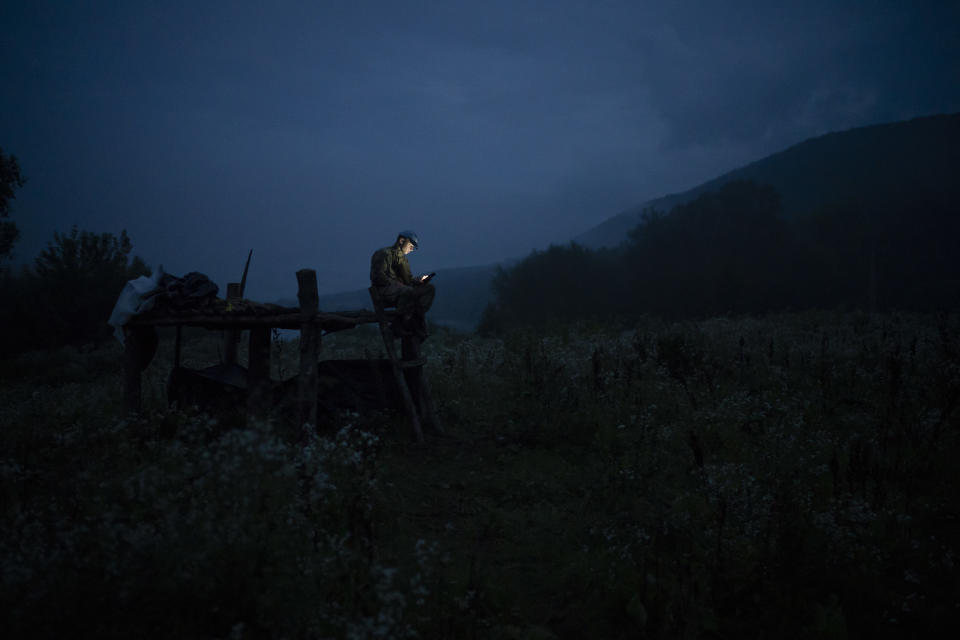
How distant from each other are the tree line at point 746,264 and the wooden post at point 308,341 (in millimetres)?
31344

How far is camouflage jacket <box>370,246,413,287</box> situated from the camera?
326 inches

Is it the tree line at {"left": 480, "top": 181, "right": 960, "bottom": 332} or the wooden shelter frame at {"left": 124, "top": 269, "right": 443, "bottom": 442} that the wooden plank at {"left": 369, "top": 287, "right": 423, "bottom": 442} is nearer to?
the wooden shelter frame at {"left": 124, "top": 269, "right": 443, "bottom": 442}

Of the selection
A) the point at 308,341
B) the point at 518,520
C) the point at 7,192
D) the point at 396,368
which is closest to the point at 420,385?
the point at 396,368

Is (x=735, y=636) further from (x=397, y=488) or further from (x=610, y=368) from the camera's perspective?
(x=610, y=368)

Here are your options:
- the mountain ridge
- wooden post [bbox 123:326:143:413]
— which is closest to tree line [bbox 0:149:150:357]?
wooden post [bbox 123:326:143:413]

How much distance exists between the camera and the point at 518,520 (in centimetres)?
532

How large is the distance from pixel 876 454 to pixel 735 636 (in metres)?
3.81

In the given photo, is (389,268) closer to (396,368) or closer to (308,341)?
(396,368)

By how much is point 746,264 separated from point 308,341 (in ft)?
140

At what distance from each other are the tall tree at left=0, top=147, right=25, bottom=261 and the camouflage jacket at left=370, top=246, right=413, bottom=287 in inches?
805

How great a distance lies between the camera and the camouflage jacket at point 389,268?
8.29m

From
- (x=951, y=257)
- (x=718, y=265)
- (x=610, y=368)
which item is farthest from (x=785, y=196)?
(x=610, y=368)


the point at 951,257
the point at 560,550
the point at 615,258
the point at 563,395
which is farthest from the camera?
the point at 615,258

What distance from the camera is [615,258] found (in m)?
48.1
